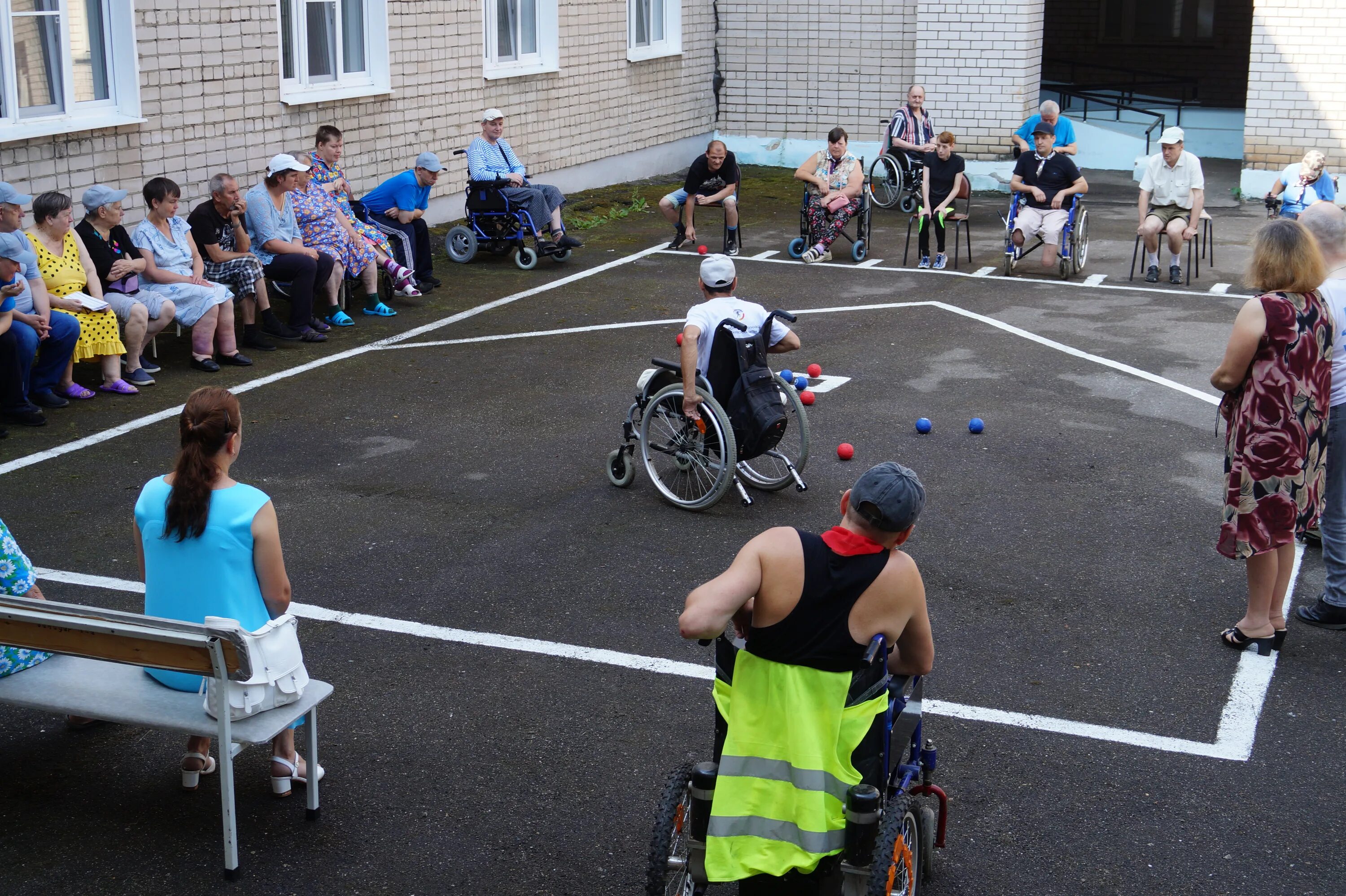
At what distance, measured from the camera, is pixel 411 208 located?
13148 mm

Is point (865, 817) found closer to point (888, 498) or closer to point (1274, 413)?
point (888, 498)

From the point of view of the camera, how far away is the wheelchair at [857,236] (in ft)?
48.9

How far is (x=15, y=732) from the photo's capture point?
5145 millimetres

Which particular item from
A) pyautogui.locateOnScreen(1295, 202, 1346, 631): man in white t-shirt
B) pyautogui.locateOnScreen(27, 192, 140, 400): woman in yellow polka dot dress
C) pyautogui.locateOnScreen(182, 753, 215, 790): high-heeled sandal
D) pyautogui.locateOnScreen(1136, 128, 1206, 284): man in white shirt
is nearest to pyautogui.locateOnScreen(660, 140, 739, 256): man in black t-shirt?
pyautogui.locateOnScreen(1136, 128, 1206, 284): man in white shirt

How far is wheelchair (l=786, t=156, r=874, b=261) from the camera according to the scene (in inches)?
587

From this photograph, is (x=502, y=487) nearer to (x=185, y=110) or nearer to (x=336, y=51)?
(x=185, y=110)

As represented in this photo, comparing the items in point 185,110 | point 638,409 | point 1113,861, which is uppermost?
point 185,110

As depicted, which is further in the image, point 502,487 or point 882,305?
point 882,305

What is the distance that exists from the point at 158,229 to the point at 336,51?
15.6 ft

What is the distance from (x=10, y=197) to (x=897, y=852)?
25.3 feet

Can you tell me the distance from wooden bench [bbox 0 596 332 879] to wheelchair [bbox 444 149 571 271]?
999 cm

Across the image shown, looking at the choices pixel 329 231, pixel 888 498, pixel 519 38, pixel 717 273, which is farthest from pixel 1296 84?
pixel 888 498

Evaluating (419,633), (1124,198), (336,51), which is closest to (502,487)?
(419,633)

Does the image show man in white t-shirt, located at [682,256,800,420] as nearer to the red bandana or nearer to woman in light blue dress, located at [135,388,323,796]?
woman in light blue dress, located at [135,388,323,796]
